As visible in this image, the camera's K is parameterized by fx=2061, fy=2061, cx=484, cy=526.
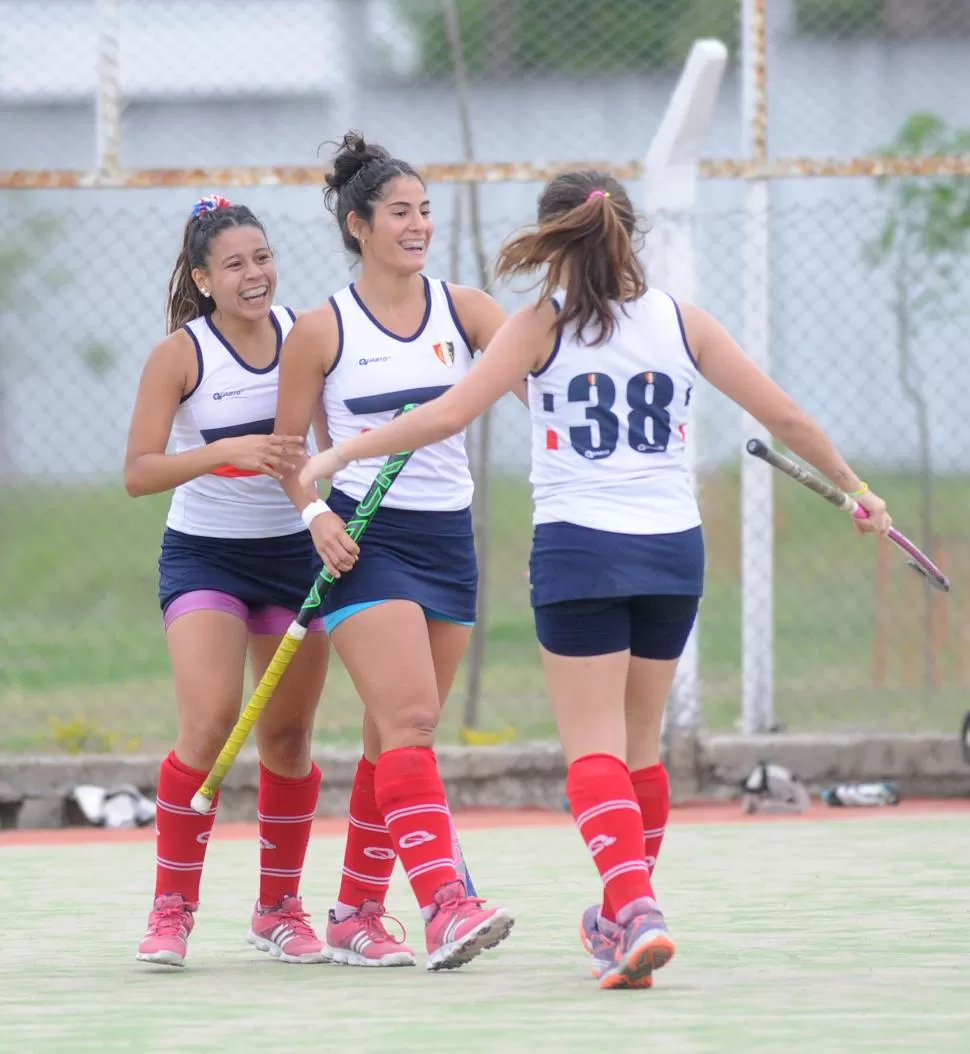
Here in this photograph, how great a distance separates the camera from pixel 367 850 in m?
4.71

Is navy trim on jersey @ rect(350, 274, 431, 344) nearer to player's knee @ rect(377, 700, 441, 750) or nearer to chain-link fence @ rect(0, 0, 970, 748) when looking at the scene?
player's knee @ rect(377, 700, 441, 750)

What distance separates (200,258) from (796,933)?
6.92 ft

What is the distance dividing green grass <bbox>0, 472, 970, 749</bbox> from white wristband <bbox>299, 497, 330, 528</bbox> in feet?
12.0

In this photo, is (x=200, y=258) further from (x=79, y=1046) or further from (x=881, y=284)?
(x=881, y=284)

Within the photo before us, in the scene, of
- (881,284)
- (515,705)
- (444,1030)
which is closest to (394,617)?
(444,1030)

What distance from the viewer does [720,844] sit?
6746mm

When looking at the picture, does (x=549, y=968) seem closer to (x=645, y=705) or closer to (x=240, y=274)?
(x=645, y=705)

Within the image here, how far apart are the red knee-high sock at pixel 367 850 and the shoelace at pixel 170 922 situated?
0.36 meters

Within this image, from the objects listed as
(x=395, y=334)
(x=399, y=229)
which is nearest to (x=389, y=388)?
(x=395, y=334)

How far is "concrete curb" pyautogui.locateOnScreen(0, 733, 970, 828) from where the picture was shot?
302 inches

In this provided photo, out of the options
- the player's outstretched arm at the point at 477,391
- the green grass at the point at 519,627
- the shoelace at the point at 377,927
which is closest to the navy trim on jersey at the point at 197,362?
the player's outstretched arm at the point at 477,391

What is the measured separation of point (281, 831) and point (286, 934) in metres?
0.24

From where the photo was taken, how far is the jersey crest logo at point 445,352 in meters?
4.55

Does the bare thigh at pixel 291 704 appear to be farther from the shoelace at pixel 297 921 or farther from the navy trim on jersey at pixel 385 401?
the navy trim on jersey at pixel 385 401
